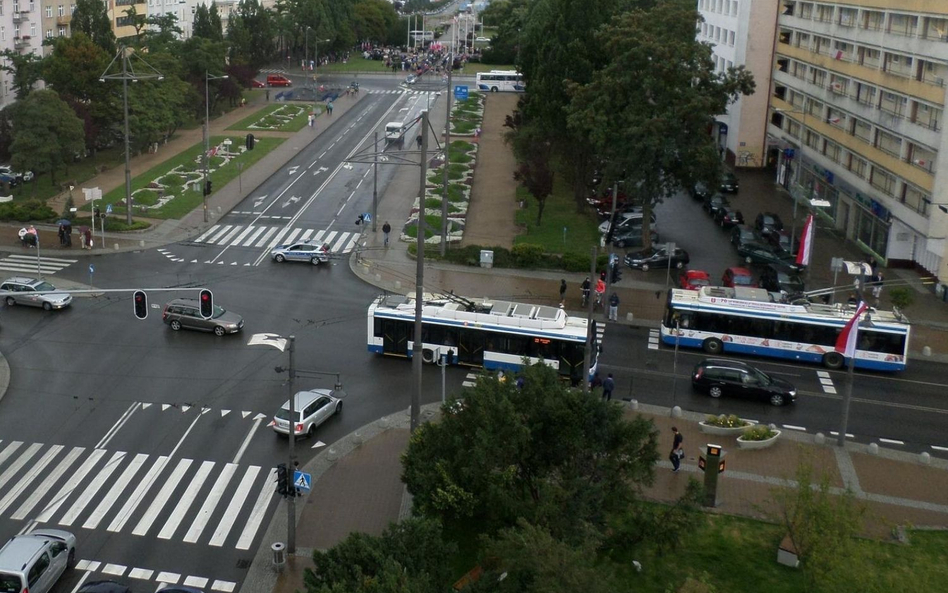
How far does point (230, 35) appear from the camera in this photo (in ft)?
347

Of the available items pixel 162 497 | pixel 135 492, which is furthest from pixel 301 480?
pixel 135 492

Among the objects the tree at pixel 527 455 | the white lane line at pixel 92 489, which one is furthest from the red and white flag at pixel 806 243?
the white lane line at pixel 92 489

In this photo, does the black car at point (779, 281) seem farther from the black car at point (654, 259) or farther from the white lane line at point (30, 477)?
the white lane line at point (30, 477)

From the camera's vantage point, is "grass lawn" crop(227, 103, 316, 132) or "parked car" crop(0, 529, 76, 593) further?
"grass lawn" crop(227, 103, 316, 132)

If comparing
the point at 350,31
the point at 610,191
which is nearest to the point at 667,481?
the point at 610,191

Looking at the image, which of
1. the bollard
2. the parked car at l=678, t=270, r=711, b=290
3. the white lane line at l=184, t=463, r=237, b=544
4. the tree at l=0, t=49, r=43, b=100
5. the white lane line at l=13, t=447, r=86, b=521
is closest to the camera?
the bollard

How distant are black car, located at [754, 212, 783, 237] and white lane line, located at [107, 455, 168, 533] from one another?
38073 millimetres

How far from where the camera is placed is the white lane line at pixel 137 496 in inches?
1047

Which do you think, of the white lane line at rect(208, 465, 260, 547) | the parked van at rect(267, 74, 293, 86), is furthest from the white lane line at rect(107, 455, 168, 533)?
the parked van at rect(267, 74, 293, 86)

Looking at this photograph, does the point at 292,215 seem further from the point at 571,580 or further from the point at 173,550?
the point at 571,580

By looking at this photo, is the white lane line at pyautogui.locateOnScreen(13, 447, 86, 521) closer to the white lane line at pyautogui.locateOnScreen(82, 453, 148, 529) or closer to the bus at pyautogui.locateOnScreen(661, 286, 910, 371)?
the white lane line at pyautogui.locateOnScreen(82, 453, 148, 529)

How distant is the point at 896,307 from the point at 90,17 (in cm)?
6830

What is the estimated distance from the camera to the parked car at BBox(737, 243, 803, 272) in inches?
2024

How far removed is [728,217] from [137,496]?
4052 cm
